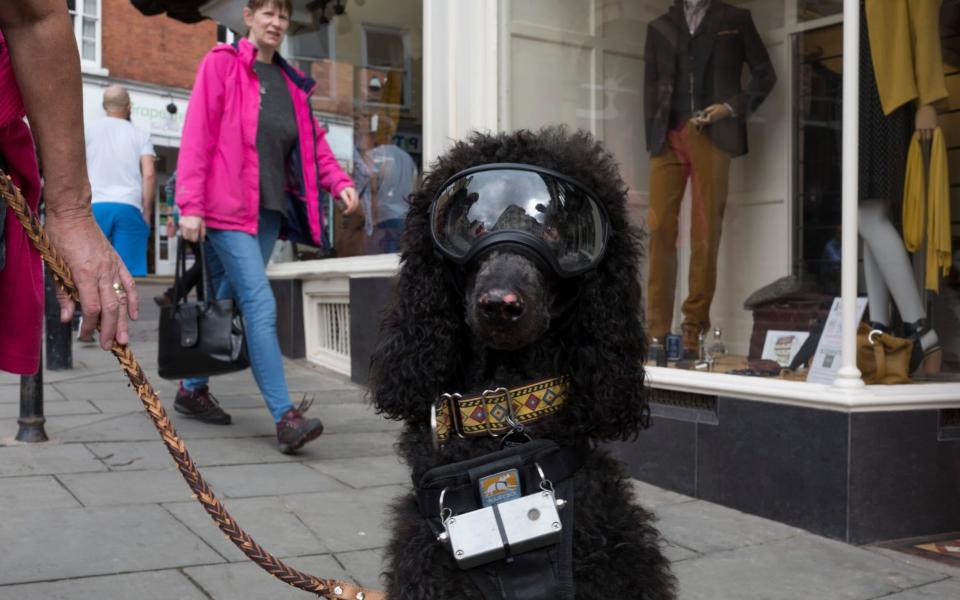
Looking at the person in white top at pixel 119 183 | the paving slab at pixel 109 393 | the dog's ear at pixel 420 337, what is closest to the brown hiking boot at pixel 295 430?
the paving slab at pixel 109 393

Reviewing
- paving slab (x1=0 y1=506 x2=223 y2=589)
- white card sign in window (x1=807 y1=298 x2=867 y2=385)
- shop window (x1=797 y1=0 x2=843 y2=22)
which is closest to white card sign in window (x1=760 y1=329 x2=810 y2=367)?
white card sign in window (x1=807 y1=298 x2=867 y2=385)

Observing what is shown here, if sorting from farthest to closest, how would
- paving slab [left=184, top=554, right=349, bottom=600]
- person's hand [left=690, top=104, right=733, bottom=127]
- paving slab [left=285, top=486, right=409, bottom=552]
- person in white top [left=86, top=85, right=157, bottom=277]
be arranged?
person in white top [left=86, top=85, right=157, bottom=277]
person's hand [left=690, top=104, right=733, bottom=127]
paving slab [left=285, top=486, right=409, bottom=552]
paving slab [left=184, top=554, right=349, bottom=600]

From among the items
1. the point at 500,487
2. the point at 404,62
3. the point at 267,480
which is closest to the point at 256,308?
the point at 267,480

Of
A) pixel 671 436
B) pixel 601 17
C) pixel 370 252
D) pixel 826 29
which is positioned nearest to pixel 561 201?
pixel 671 436

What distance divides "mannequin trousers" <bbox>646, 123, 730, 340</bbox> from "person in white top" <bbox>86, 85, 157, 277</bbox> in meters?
4.46

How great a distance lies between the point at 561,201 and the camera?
6.51ft

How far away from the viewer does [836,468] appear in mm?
3816

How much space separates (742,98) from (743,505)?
2402mm

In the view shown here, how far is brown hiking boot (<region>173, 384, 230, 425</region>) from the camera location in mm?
5715

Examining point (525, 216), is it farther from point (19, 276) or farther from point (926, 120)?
point (926, 120)

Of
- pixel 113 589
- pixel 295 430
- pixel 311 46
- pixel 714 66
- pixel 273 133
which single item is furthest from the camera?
pixel 311 46

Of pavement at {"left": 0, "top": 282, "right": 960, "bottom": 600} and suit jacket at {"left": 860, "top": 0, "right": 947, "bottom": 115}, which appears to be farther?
suit jacket at {"left": 860, "top": 0, "right": 947, "bottom": 115}

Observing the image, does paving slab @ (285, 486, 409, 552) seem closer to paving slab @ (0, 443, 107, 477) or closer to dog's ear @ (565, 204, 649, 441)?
paving slab @ (0, 443, 107, 477)

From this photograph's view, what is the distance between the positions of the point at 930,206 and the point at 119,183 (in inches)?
240
